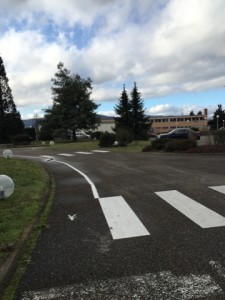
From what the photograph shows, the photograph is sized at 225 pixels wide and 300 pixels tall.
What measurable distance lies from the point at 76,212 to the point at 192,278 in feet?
16.0

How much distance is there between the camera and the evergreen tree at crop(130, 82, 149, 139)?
63.5m

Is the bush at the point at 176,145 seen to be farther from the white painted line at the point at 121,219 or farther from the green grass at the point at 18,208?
the white painted line at the point at 121,219

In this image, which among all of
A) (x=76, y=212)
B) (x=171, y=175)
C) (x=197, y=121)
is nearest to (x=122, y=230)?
(x=76, y=212)

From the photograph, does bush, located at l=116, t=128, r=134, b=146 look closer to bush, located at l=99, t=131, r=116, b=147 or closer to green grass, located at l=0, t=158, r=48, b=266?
bush, located at l=99, t=131, r=116, b=147

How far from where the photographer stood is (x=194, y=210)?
29.3ft

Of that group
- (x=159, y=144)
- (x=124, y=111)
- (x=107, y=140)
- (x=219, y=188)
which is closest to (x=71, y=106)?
(x=124, y=111)

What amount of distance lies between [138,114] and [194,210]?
184 feet

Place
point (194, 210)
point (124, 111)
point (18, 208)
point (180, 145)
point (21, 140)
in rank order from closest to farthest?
point (194, 210)
point (18, 208)
point (180, 145)
point (21, 140)
point (124, 111)

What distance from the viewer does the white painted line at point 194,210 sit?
7761 millimetres

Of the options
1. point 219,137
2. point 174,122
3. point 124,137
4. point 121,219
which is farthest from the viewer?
point 174,122

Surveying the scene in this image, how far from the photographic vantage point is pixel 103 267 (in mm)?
5680

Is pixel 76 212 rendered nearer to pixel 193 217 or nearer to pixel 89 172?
pixel 193 217

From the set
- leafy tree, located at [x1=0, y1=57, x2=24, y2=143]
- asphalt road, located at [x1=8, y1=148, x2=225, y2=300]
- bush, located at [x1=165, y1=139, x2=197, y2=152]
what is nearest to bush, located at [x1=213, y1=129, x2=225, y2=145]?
bush, located at [x1=165, y1=139, x2=197, y2=152]

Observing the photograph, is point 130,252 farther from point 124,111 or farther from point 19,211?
point 124,111
